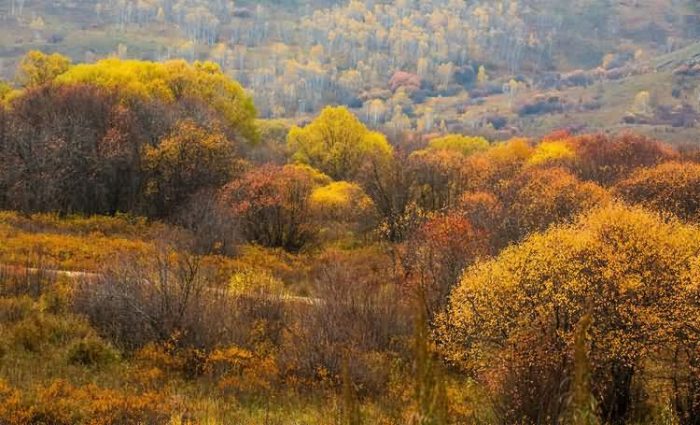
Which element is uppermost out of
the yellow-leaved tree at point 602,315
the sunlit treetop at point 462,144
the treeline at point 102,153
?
the yellow-leaved tree at point 602,315

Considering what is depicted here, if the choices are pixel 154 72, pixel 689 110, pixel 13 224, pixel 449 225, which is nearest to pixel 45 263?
pixel 13 224

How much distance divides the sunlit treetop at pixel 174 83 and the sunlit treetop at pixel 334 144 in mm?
6704

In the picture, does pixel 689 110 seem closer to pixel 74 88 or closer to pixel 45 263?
pixel 74 88

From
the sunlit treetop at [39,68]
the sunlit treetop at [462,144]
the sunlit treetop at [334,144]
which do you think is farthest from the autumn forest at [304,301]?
the sunlit treetop at [462,144]

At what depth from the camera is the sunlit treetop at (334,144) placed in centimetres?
6416

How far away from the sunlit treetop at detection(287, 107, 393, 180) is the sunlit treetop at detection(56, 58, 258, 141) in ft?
22.0

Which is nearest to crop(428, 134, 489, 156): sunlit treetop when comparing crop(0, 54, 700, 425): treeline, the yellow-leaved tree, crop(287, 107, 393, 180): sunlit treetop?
crop(287, 107, 393, 180): sunlit treetop

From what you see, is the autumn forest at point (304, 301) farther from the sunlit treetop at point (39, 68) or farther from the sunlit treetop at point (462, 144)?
the sunlit treetop at point (462, 144)

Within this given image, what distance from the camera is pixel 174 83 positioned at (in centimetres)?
6144

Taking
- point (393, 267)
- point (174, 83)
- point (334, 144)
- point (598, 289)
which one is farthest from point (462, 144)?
point (598, 289)

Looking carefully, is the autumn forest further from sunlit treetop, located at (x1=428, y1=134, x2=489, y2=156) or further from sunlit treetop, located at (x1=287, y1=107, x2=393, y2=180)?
sunlit treetop, located at (x1=428, y1=134, x2=489, y2=156)

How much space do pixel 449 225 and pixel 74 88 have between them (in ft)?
102

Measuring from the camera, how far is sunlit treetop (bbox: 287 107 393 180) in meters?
64.2

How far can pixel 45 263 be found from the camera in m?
23.4
